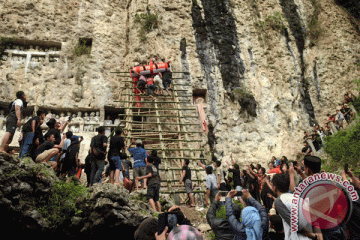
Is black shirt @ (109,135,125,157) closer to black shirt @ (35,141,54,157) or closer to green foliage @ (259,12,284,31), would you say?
black shirt @ (35,141,54,157)

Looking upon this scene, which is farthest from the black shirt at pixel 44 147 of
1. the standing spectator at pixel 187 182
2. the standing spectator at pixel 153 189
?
the standing spectator at pixel 187 182

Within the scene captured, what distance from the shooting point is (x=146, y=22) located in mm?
12969

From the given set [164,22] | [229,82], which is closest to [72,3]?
[164,22]

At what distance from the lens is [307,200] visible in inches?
102

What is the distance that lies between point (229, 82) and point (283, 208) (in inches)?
422

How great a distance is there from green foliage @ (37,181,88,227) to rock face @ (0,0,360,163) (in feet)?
24.3

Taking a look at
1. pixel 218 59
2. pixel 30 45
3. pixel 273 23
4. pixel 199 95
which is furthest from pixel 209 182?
pixel 273 23

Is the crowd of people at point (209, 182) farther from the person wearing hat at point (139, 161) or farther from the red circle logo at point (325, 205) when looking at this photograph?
the red circle logo at point (325, 205)

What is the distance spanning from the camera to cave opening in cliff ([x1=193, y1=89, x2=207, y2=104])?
41.9 ft

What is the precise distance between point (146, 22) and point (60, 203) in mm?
10331

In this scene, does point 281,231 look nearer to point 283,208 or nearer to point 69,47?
point 283,208

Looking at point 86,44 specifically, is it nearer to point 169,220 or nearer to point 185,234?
point 169,220

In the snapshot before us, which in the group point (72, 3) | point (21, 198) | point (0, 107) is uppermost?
point (72, 3)

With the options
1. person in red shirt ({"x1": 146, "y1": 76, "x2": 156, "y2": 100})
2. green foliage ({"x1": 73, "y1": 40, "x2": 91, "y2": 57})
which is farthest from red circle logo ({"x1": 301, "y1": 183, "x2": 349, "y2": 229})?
green foliage ({"x1": 73, "y1": 40, "x2": 91, "y2": 57})
